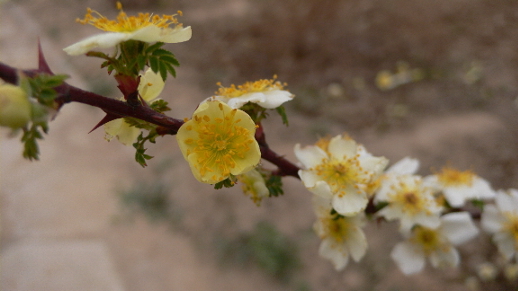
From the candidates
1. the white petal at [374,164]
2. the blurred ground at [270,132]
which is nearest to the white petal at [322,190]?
the white petal at [374,164]

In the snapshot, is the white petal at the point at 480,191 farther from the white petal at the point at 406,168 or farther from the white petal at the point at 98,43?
the white petal at the point at 98,43

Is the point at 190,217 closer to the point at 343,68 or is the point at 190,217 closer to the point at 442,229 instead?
the point at 442,229

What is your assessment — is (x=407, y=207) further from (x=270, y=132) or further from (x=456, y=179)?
(x=270, y=132)

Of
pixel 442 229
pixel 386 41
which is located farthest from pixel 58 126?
pixel 386 41

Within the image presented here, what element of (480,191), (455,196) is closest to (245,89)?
(455,196)

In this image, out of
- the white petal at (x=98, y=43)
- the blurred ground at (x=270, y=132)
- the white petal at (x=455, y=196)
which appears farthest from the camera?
the blurred ground at (x=270, y=132)

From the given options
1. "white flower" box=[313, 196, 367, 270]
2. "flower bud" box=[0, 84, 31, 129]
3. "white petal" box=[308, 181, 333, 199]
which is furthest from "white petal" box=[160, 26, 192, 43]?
"white flower" box=[313, 196, 367, 270]
